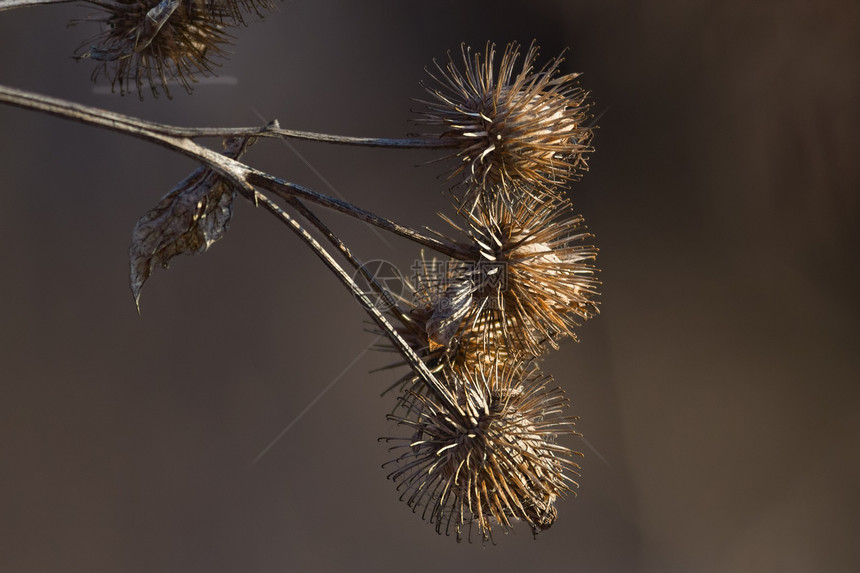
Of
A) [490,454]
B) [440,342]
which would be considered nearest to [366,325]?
[440,342]

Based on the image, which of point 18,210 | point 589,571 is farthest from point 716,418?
point 18,210

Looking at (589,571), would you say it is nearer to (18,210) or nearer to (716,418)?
(716,418)

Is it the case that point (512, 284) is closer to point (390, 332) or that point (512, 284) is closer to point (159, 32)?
point (390, 332)

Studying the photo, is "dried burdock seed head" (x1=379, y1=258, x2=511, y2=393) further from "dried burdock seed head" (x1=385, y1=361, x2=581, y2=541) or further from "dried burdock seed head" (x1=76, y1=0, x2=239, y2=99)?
"dried burdock seed head" (x1=76, y1=0, x2=239, y2=99)

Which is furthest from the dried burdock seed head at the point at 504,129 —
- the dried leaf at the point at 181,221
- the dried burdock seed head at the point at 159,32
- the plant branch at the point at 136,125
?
the dried burdock seed head at the point at 159,32

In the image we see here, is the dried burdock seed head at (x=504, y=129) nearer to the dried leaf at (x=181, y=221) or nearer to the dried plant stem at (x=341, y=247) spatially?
the dried plant stem at (x=341, y=247)

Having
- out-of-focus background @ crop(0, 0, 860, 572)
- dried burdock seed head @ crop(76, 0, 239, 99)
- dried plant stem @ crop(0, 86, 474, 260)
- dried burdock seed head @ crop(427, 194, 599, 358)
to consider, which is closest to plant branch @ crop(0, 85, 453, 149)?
dried plant stem @ crop(0, 86, 474, 260)
